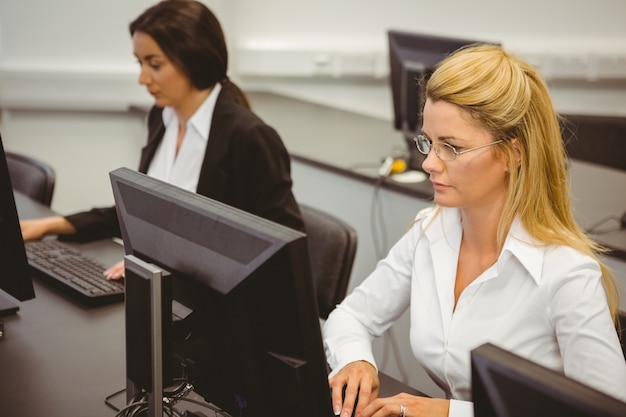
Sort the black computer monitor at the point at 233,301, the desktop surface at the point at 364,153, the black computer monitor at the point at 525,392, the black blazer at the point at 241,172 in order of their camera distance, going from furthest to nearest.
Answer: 1. the desktop surface at the point at 364,153
2. the black blazer at the point at 241,172
3. the black computer monitor at the point at 233,301
4. the black computer monitor at the point at 525,392

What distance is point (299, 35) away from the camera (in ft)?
13.7

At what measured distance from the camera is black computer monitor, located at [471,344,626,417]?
624 millimetres

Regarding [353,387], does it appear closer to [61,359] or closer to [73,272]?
[61,359]

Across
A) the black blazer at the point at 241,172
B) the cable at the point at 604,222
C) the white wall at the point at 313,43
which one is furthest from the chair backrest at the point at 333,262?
the white wall at the point at 313,43

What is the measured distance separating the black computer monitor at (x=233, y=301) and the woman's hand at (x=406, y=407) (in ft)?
0.82

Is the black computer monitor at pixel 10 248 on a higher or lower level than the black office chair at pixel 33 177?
higher

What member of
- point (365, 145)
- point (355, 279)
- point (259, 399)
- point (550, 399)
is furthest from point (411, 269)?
point (365, 145)

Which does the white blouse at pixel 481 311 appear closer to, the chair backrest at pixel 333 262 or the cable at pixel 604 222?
the chair backrest at pixel 333 262

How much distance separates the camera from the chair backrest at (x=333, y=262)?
5.89ft

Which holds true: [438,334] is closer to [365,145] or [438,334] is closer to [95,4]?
[365,145]

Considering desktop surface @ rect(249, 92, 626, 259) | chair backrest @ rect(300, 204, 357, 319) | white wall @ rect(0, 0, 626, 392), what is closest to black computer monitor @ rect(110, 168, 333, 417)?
chair backrest @ rect(300, 204, 357, 319)

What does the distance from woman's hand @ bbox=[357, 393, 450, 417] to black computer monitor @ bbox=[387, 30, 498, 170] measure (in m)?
1.65

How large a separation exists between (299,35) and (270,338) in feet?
11.2

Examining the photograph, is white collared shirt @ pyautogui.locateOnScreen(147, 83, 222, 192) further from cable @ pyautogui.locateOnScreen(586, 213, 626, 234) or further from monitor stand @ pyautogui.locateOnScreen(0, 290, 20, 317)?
cable @ pyautogui.locateOnScreen(586, 213, 626, 234)
